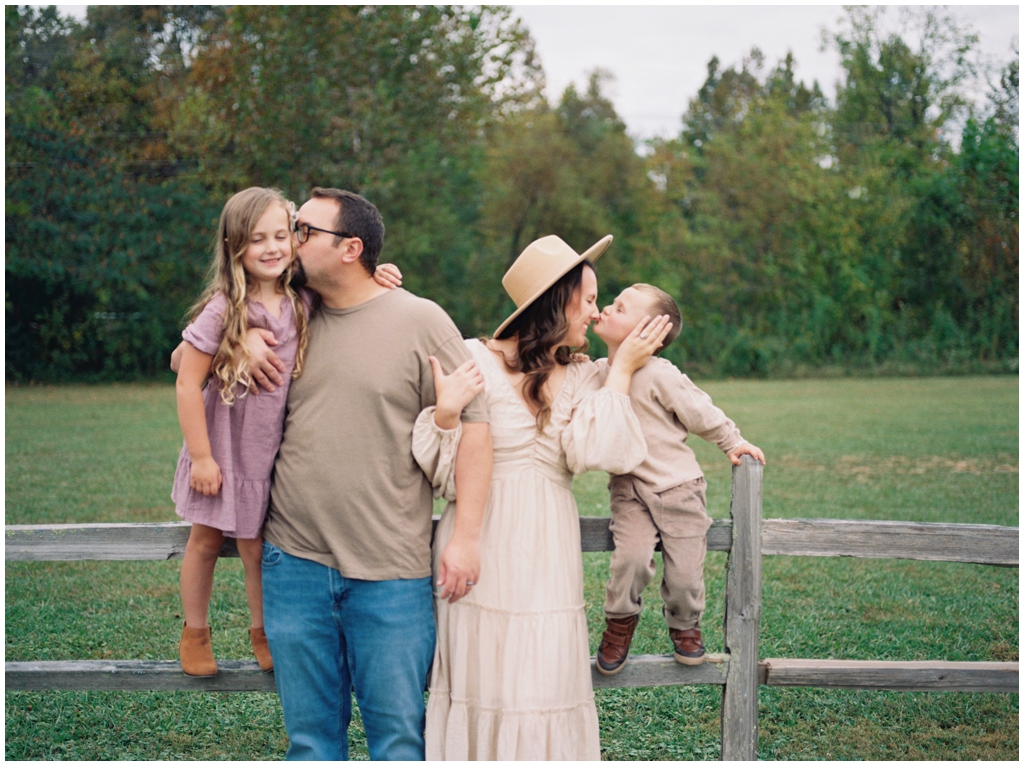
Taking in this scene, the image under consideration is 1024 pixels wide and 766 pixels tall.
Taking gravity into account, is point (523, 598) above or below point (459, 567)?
below

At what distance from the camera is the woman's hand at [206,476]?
2.76 meters

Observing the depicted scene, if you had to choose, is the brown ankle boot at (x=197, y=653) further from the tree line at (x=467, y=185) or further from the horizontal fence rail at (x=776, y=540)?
the tree line at (x=467, y=185)

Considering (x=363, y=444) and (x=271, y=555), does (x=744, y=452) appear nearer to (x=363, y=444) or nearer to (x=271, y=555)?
(x=363, y=444)

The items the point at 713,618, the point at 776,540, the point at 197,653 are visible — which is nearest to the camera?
the point at 197,653

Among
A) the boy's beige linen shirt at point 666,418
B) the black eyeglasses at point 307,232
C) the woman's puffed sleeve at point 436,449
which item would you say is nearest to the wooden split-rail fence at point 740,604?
the boy's beige linen shirt at point 666,418

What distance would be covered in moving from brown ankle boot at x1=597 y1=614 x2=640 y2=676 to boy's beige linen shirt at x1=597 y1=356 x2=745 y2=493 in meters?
0.48

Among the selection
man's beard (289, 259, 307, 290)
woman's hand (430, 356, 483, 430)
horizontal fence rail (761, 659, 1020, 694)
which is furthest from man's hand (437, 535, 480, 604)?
horizontal fence rail (761, 659, 1020, 694)

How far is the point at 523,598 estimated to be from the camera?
277cm

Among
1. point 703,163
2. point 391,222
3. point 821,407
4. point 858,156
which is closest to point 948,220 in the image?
point 858,156

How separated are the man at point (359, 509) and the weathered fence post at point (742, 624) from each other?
3.35ft

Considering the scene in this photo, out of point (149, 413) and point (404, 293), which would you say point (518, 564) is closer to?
point (404, 293)

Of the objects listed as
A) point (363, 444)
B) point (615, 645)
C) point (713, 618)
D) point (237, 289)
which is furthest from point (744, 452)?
point (713, 618)

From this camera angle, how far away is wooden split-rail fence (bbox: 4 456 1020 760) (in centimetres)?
320

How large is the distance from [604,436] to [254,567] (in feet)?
3.93
